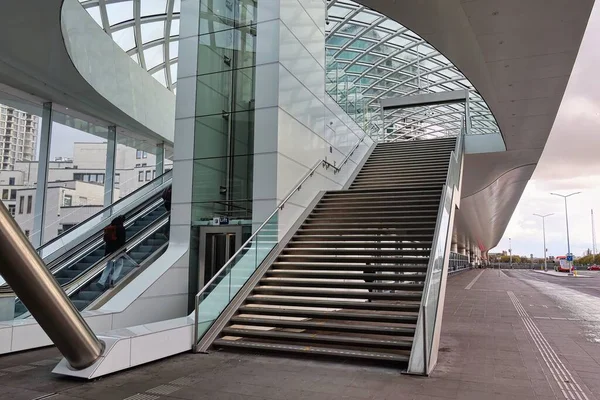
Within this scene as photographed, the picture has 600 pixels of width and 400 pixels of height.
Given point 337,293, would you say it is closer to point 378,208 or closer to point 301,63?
point 378,208

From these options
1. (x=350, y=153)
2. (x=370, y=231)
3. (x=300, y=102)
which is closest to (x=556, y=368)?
(x=370, y=231)

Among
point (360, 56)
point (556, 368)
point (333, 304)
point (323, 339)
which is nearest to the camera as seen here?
point (556, 368)

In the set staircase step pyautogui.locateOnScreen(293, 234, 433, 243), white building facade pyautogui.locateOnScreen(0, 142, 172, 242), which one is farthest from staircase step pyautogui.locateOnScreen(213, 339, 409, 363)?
white building facade pyautogui.locateOnScreen(0, 142, 172, 242)

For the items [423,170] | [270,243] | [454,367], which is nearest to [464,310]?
[423,170]

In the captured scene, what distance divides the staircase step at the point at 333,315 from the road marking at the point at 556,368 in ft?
6.00

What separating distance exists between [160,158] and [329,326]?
508 inches

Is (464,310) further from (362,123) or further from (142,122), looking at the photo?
(142,122)

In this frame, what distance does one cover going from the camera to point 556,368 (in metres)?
5.72

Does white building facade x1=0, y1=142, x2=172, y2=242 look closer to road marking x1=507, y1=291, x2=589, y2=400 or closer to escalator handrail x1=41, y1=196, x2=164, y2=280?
escalator handrail x1=41, y1=196, x2=164, y2=280

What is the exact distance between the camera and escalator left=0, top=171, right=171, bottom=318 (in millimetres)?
9094

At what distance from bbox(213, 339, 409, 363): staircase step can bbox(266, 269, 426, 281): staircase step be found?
6.57ft

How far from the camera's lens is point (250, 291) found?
25.8 feet

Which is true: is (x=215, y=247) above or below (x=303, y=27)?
below

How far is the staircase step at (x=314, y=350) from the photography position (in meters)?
5.64
